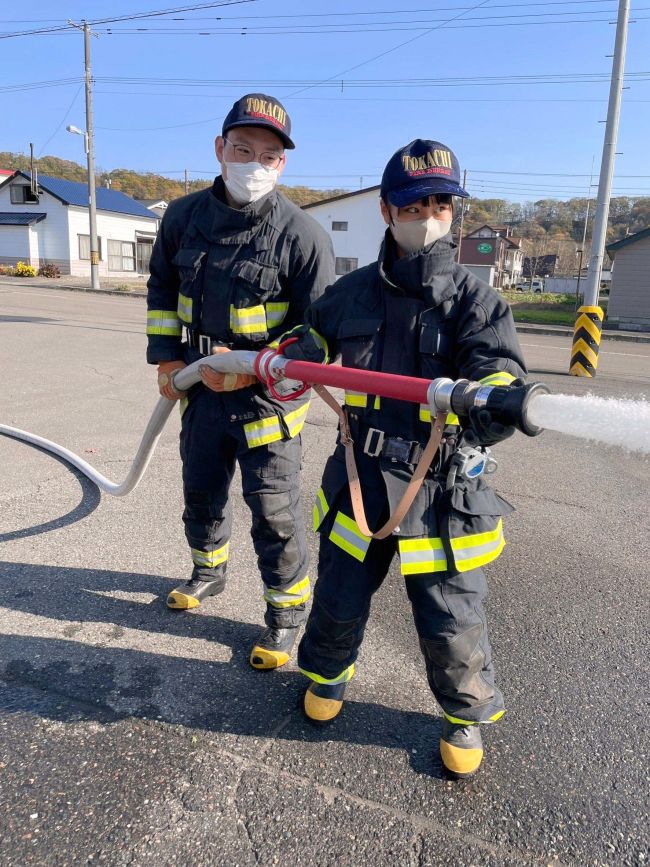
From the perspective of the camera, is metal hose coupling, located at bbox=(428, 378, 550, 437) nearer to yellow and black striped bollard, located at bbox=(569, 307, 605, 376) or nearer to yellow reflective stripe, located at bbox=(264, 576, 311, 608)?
yellow reflective stripe, located at bbox=(264, 576, 311, 608)

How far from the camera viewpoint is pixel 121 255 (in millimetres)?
40031

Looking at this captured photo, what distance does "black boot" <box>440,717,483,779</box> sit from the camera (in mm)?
2096

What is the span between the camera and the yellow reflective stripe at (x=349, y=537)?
2.11 metres

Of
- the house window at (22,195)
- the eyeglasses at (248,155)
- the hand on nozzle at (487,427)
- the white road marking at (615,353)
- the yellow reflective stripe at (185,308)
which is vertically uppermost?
the house window at (22,195)

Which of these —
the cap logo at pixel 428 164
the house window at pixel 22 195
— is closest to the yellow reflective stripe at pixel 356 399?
the cap logo at pixel 428 164

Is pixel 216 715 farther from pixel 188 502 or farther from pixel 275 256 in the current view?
pixel 275 256

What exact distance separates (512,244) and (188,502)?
8362 centimetres

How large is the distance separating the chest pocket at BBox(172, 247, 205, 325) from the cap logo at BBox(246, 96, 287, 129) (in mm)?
579

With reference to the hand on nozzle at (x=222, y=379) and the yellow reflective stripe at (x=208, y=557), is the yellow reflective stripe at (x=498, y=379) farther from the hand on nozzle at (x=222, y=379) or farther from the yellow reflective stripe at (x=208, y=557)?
the yellow reflective stripe at (x=208, y=557)

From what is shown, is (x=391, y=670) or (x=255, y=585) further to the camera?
(x=255, y=585)

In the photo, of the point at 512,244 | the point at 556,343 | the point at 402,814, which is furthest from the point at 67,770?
the point at 512,244

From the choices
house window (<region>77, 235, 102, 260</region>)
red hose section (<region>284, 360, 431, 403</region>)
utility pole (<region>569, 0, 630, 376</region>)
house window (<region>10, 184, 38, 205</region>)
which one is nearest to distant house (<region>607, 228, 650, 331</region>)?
utility pole (<region>569, 0, 630, 376</region>)

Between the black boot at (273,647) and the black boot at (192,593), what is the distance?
42cm

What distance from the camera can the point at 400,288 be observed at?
208cm
